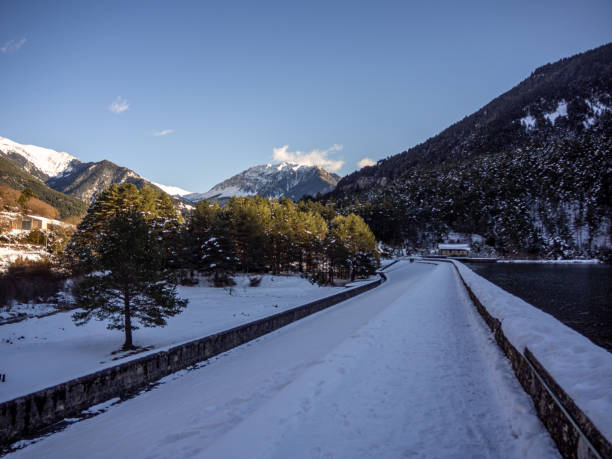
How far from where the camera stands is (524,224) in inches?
3885

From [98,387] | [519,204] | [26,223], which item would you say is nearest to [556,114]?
[519,204]

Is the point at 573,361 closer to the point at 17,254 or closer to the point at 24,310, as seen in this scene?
the point at 24,310

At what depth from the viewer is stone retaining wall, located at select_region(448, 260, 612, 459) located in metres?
3.09

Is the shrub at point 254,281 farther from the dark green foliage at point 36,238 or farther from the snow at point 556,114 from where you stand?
the snow at point 556,114

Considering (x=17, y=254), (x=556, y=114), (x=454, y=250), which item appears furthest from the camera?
(x=556, y=114)

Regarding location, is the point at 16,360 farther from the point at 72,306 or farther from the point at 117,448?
the point at 72,306

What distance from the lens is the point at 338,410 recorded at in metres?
6.00

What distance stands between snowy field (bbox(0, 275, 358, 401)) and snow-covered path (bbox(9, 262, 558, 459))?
194 centimetres

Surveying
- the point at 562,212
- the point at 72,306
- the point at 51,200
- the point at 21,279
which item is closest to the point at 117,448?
the point at 72,306

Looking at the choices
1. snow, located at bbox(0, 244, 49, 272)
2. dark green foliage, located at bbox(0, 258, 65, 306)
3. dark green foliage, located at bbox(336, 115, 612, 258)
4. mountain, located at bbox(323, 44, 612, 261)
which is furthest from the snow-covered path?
dark green foliage, located at bbox(336, 115, 612, 258)

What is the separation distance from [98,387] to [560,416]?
9015 millimetres

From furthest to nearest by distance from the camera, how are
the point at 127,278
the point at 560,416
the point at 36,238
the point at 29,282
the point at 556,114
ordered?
the point at 556,114 < the point at 36,238 < the point at 29,282 < the point at 127,278 < the point at 560,416

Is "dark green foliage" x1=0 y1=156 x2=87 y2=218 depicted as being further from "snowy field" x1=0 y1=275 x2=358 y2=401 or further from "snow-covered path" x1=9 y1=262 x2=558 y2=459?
"snow-covered path" x1=9 y1=262 x2=558 y2=459

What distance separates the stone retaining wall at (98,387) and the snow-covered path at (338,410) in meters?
0.44
